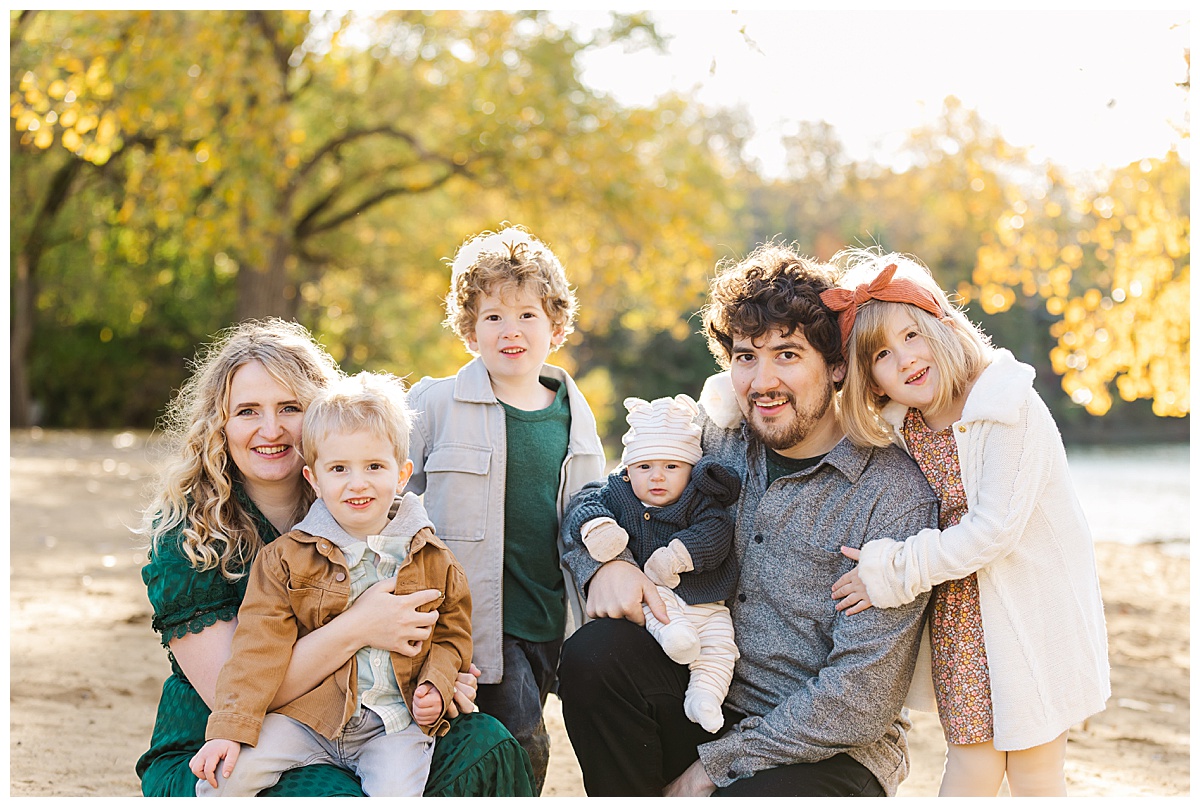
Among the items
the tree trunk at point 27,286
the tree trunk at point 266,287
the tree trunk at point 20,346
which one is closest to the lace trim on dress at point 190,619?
the tree trunk at point 266,287

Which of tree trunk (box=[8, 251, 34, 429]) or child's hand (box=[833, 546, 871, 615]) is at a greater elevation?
tree trunk (box=[8, 251, 34, 429])

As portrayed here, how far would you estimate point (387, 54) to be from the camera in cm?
1364

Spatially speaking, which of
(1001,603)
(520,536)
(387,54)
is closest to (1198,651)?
(1001,603)

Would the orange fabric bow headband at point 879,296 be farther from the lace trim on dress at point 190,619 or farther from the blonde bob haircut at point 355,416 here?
the lace trim on dress at point 190,619

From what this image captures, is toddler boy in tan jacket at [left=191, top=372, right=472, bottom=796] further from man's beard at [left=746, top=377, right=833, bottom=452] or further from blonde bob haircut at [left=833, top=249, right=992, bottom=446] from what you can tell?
blonde bob haircut at [left=833, top=249, right=992, bottom=446]

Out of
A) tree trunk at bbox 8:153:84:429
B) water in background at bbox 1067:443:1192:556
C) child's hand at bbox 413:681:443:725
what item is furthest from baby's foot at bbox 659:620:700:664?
tree trunk at bbox 8:153:84:429

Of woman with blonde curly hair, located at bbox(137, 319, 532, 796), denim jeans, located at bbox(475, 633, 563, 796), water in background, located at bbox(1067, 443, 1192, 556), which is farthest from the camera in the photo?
water in background, located at bbox(1067, 443, 1192, 556)

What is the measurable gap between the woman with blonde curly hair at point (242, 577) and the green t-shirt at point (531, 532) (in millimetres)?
475

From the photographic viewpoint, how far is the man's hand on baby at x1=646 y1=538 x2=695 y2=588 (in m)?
2.69

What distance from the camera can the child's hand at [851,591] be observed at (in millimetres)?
2552

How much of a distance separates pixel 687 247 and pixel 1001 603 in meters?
9.10

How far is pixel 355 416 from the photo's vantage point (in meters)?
2.50

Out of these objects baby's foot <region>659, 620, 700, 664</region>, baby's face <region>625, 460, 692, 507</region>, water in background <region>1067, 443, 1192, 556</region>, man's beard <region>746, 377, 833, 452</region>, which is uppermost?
man's beard <region>746, 377, 833, 452</region>

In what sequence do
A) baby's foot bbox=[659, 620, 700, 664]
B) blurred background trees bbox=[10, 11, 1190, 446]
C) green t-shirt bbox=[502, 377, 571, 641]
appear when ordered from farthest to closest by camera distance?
1. blurred background trees bbox=[10, 11, 1190, 446]
2. green t-shirt bbox=[502, 377, 571, 641]
3. baby's foot bbox=[659, 620, 700, 664]
